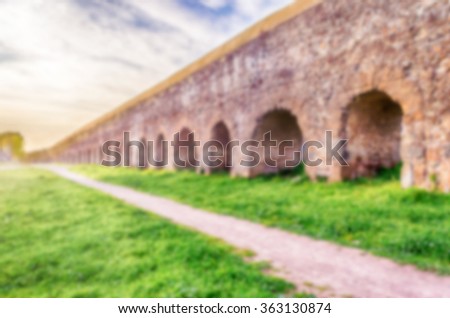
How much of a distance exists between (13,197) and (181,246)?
7.48 m

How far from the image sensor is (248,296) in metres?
3.13

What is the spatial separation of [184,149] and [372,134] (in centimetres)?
941

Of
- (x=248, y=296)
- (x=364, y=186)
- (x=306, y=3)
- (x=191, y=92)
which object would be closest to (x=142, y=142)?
(x=191, y=92)

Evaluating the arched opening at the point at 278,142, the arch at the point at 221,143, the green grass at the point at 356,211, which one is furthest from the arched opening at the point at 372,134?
the arch at the point at 221,143

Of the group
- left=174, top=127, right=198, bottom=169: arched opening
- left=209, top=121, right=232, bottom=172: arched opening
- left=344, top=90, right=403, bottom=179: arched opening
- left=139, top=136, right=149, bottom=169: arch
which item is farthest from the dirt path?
left=139, top=136, right=149, bottom=169: arch

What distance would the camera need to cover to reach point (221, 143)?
13484 mm

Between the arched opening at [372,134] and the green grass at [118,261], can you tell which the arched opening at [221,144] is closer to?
the arched opening at [372,134]

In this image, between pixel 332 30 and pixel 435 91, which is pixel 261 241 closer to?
pixel 435 91

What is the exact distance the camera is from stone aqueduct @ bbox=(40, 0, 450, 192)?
6336mm

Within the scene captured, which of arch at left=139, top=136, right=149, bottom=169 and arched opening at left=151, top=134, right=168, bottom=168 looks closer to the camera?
arched opening at left=151, top=134, right=168, bottom=168

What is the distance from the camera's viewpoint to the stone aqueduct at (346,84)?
6336 millimetres

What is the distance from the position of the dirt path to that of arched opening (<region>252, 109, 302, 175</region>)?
5.28 meters

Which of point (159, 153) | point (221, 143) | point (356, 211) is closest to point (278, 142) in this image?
point (221, 143)

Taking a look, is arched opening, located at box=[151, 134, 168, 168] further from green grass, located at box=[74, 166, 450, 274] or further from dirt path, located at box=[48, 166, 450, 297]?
dirt path, located at box=[48, 166, 450, 297]
